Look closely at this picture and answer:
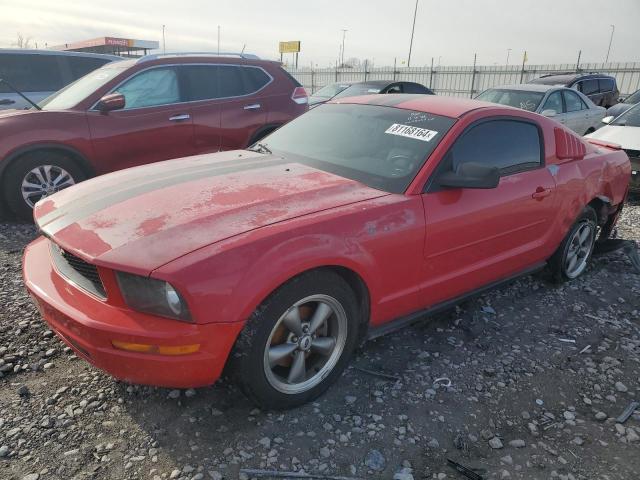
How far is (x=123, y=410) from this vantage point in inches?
99.2

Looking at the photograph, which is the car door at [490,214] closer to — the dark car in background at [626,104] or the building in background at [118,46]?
the dark car in background at [626,104]

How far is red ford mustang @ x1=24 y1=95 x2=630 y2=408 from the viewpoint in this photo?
214cm

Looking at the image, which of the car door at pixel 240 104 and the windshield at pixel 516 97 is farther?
the windshield at pixel 516 97

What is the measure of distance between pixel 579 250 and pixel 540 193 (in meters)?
1.26

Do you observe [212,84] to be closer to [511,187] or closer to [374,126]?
[374,126]

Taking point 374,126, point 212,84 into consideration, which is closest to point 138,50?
point 212,84

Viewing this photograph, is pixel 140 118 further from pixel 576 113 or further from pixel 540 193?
pixel 576 113

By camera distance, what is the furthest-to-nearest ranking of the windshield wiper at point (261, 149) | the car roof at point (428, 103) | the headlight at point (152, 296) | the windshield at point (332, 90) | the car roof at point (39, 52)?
1. the windshield at point (332, 90)
2. the car roof at point (39, 52)
3. the windshield wiper at point (261, 149)
4. the car roof at point (428, 103)
5. the headlight at point (152, 296)

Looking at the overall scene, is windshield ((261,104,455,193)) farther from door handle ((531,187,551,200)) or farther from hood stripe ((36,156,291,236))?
door handle ((531,187,551,200))

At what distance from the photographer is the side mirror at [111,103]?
510 cm

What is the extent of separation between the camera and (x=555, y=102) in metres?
9.62

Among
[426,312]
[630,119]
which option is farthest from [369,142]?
[630,119]

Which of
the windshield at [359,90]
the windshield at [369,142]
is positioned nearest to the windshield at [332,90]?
the windshield at [359,90]

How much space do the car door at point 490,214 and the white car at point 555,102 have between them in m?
6.15
